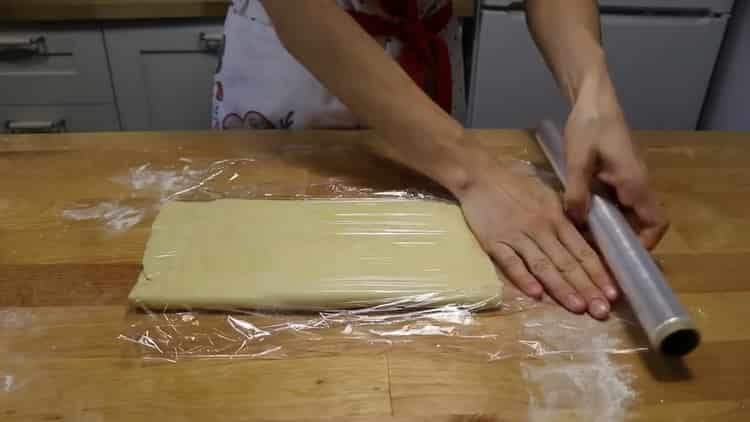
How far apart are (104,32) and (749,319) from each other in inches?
52.5

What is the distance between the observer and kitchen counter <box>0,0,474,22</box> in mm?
1332

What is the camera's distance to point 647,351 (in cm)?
56

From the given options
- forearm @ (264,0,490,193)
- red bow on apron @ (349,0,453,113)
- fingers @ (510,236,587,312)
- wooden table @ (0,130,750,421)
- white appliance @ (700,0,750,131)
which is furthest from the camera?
white appliance @ (700,0,750,131)

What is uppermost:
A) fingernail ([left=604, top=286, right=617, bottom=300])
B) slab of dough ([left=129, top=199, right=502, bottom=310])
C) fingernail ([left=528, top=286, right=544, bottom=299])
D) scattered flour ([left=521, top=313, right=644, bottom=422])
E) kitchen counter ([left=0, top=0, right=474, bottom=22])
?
kitchen counter ([left=0, top=0, right=474, bottom=22])

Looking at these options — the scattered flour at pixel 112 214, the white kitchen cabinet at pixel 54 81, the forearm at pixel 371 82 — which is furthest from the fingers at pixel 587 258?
the white kitchen cabinet at pixel 54 81

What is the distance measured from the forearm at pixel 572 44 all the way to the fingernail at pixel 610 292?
230 mm

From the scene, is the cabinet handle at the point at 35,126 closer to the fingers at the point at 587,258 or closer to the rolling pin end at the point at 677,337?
the fingers at the point at 587,258

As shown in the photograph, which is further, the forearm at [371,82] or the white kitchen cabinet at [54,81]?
the white kitchen cabinet at [54,81]

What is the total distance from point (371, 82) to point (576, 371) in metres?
0.38

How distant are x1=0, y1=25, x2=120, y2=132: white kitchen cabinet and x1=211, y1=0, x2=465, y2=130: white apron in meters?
0.65

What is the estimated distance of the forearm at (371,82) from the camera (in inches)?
28.5

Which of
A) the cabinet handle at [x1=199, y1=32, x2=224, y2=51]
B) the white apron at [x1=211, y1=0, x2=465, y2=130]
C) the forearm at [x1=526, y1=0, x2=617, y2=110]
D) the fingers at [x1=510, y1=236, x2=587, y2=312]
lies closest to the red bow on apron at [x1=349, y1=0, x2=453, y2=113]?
the white apron at [x1=211, y1=0, x2=465, y2=130]

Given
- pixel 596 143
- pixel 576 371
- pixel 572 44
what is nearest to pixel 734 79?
pixel 572 44

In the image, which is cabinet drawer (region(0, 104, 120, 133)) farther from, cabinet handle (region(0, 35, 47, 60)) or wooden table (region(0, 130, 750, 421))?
wooden table (region(0, 130, 750, 421))
